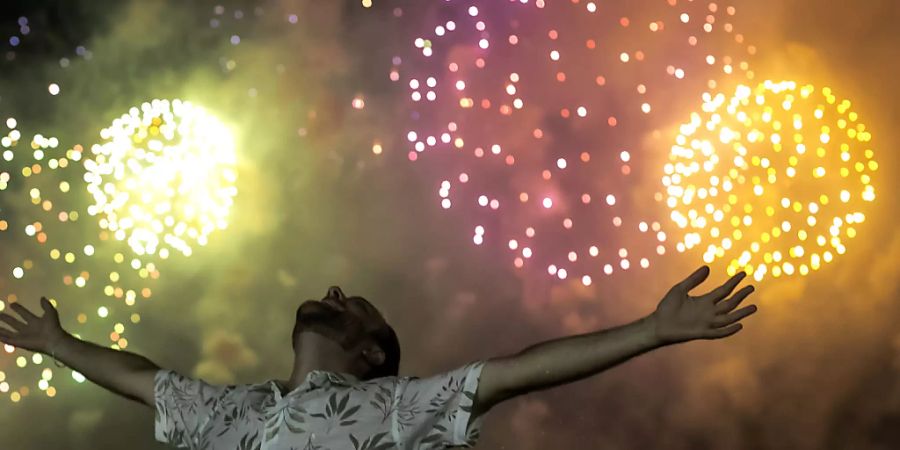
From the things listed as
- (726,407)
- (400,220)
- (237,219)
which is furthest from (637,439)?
(237,219)

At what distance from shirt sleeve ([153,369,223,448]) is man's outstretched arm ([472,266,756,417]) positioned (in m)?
0.54

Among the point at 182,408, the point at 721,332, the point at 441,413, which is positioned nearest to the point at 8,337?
the point at 182,408

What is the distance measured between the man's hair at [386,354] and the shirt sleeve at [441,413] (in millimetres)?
249

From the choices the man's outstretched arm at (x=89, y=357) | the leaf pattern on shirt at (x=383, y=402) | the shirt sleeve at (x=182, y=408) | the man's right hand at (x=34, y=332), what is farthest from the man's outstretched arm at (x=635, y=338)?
the man's right hand at (x=34, y=332)

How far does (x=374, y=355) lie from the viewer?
5.92ft

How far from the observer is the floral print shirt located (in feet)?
5.00

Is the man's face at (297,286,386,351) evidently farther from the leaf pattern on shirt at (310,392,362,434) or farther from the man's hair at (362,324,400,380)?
the leaf pattern on shirt at (310,392,362,434)

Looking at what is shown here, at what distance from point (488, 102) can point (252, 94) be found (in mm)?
741

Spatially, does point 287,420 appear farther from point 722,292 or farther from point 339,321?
point 722,292

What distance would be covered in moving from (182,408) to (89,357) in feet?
0.89

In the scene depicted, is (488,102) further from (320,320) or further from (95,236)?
(320,320)

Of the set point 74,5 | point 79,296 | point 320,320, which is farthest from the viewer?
point 74,5

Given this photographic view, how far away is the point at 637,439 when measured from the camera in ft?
9.89

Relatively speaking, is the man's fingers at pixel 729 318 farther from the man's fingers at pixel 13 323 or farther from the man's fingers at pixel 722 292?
the man's fingers at pixel 13 323
